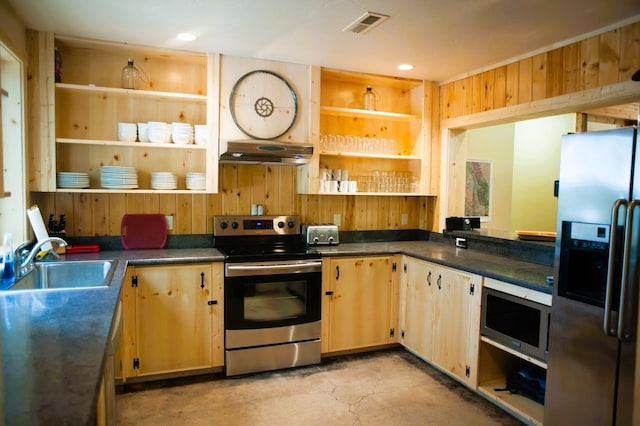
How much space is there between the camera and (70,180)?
306 cm

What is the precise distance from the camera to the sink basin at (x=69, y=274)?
2490 mm

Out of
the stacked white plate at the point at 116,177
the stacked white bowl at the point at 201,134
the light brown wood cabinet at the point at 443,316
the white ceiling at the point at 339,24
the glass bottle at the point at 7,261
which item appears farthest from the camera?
the stacked white bowl at the point at 201,134

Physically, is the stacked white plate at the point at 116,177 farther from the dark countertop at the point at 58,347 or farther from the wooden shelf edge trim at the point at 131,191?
the dark countertop at the point at 58,347

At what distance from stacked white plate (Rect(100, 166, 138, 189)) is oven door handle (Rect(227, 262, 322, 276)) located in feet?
3.25

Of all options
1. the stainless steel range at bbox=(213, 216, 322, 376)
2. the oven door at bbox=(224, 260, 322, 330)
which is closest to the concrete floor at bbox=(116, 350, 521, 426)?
the stainless steel range at bbox=(213, 216, 322, 376)

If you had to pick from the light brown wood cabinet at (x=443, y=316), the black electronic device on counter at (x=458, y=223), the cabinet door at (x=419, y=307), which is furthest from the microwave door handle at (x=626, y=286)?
the black electronic device on counter at (x=458, y=223)

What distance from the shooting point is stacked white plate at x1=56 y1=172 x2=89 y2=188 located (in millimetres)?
3049

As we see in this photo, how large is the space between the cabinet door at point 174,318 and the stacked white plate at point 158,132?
98cm

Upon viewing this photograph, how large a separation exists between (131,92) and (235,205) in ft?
3.91

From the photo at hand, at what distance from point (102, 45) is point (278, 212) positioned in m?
1.87

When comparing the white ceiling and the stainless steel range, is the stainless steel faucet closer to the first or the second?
the stainless steel range

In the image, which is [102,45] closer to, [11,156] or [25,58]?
[25,58]

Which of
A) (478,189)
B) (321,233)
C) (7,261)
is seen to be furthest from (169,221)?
(478,189)

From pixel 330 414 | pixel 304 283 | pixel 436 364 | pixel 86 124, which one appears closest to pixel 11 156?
pixel 86 124
